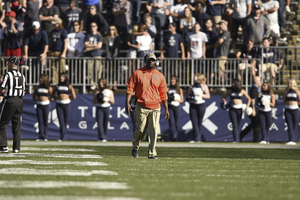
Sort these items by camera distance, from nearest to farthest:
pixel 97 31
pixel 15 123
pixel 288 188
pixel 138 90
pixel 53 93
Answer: pixel 288 188 → pixel 138 90 → pixel 15 123 → pixel 53 93 → pixel 97 31

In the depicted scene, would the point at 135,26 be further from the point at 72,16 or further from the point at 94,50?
the point at 72,16

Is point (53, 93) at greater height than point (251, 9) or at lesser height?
lesser

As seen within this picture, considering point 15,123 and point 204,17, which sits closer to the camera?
point 15,123

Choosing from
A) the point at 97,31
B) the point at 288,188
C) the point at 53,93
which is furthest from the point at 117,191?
the point at 97,31

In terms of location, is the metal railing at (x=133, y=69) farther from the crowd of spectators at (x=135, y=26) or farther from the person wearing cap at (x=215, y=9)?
the person wearing cap at (x=215, y=9)

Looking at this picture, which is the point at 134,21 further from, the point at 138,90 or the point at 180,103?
the point at 138,90

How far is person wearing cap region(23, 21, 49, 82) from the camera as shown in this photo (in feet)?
65.6

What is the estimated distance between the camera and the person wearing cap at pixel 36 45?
1998 cm

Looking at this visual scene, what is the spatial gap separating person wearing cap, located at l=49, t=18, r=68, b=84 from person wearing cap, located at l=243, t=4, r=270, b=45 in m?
5.76

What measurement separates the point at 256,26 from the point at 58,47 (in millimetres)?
6320

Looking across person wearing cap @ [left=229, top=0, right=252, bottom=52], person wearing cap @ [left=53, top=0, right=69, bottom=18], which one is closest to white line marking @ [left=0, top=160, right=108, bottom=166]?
person wearing cap @ [left=53, top=0, right=69, bottom=18]

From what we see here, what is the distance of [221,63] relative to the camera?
19953 millimetres

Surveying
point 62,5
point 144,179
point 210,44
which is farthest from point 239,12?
point 144,179

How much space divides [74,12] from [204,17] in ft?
13.9
